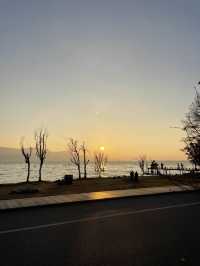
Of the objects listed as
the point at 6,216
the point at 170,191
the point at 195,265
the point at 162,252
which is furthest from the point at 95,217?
the point at 170,191

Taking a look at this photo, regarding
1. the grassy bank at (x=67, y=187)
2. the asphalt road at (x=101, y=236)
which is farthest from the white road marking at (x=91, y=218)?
the grassy bank at (x=67, y=187)

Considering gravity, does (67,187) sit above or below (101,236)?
above

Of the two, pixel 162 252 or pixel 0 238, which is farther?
pixel 0 238

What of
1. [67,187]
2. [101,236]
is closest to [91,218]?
[101,236]

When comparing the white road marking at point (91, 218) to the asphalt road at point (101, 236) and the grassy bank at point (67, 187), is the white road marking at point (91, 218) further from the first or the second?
the grassy bank at point (67, 187)

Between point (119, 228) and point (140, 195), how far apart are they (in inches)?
257

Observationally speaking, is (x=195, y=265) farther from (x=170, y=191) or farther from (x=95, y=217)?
(x=170, y=191)

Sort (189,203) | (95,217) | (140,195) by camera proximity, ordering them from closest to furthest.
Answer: (95,217), (189,203), (140,195)

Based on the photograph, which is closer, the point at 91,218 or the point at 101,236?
the point at 101,236

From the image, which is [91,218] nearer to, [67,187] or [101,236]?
[101,236]

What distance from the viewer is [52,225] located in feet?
27.7

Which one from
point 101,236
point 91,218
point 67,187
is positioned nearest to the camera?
point 101,236

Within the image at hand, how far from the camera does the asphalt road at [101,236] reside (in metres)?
5.83

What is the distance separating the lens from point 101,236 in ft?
24.2
